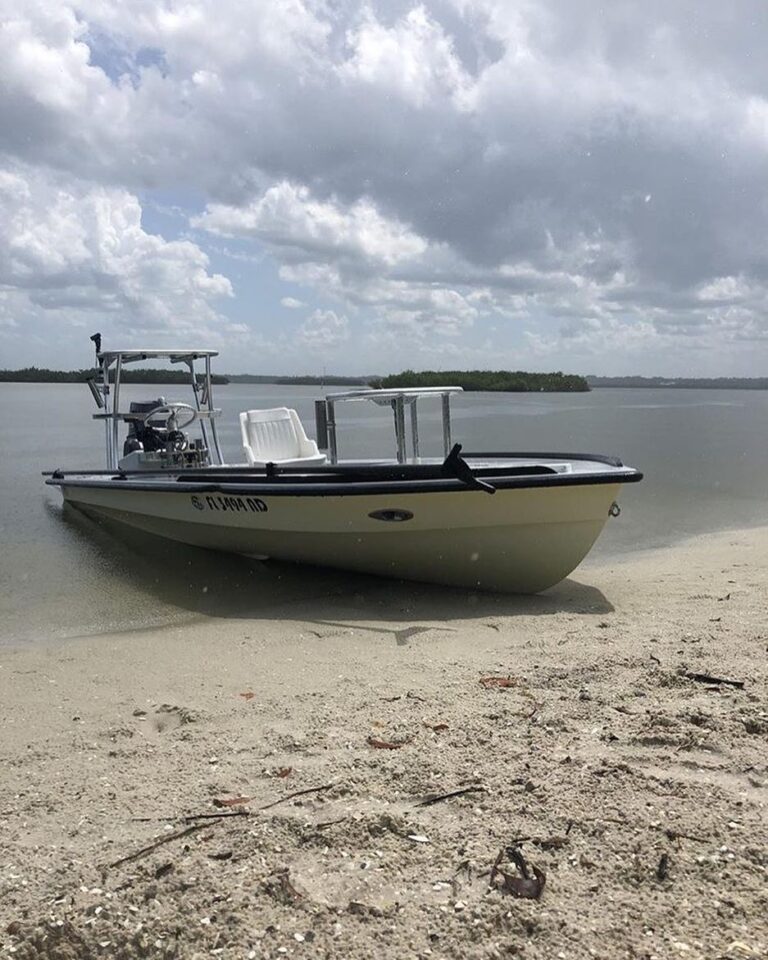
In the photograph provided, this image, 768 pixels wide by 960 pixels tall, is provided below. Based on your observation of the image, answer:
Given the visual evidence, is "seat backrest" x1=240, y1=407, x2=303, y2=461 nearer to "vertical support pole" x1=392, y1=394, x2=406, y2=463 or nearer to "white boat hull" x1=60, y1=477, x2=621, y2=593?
"white boat hull" x1=60, y1=477, x2=621, y2=593

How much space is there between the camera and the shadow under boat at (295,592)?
22.7 ft

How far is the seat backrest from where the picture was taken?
34.1 feet

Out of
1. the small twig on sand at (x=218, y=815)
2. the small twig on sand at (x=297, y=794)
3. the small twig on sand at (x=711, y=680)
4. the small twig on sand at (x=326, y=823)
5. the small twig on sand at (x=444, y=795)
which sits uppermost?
the small twig on sand at (x=711, y=680)

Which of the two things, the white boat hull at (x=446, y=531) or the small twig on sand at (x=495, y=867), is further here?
the white boat hull at (x=446, y=531)

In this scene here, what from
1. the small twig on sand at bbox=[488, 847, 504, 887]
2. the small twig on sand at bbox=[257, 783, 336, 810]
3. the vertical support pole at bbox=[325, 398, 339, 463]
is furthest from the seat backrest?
the small twig on sand at bbox=[488, 847, 504, 887]

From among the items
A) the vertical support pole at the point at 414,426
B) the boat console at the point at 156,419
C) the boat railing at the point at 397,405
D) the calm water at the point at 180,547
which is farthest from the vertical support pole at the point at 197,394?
the vertical support pole at the point at 414,426

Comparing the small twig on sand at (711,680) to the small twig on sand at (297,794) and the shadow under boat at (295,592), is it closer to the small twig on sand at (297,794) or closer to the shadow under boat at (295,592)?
the small twig on sand at (297,794)

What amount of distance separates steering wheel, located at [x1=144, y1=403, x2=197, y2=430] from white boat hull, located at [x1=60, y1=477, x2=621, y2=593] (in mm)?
3421

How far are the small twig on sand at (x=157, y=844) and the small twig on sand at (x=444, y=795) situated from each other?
77 cm

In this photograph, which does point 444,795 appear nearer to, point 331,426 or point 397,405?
point 397,405

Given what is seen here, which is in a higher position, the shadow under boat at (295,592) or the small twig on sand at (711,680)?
the small twig on sand at (711,680)

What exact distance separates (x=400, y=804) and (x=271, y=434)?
8.01m

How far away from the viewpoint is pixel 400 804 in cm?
291

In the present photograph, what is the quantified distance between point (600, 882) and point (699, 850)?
13.9 inches
